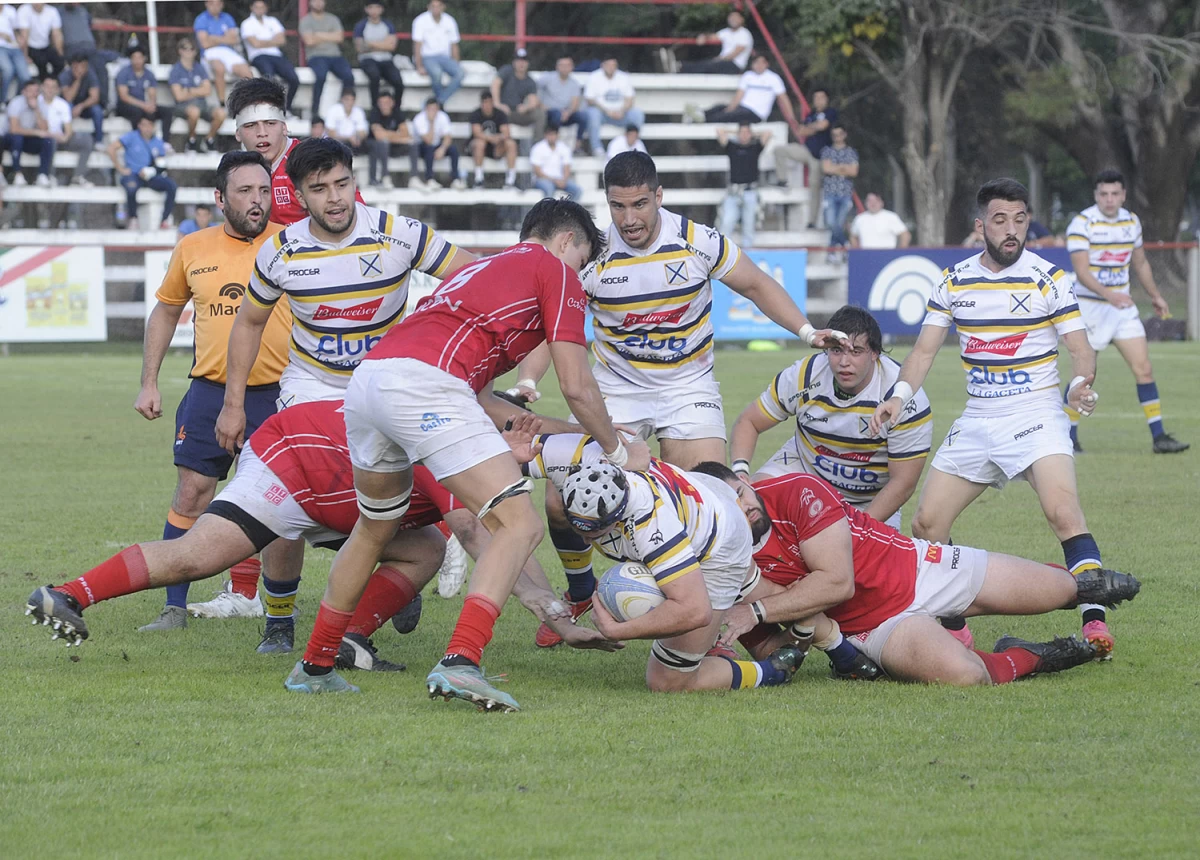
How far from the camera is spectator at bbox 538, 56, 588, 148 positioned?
2634 centimetres

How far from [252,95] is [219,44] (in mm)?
17917

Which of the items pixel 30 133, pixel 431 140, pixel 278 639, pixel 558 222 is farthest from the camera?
pixel 431 140

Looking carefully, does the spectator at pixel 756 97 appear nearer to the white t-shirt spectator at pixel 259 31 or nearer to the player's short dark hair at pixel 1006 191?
the white t-shirt spectator at pixel 259 31

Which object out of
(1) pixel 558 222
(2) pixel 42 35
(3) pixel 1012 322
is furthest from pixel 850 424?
(2) pixel 42 35

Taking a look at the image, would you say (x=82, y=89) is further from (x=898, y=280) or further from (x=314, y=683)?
(x=314, y=683)

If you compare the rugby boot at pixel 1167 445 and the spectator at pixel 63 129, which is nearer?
the rugby boot at pixel 1167 445

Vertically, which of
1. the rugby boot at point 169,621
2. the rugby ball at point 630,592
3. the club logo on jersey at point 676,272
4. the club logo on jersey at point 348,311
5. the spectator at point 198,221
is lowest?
the rugby boot at point 169,621

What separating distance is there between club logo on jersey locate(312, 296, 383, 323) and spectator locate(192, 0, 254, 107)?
1907 centimetres

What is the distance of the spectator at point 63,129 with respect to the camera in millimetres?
23375

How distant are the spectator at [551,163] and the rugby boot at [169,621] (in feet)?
62.7

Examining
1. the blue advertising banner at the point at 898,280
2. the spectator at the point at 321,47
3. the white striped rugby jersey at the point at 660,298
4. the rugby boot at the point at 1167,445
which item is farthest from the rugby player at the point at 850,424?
the spectator at the point at 321,47

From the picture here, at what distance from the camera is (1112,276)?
1345 centimetres

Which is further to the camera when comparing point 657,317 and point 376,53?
point 376,53

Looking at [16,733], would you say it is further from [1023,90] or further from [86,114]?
[1023,90]
